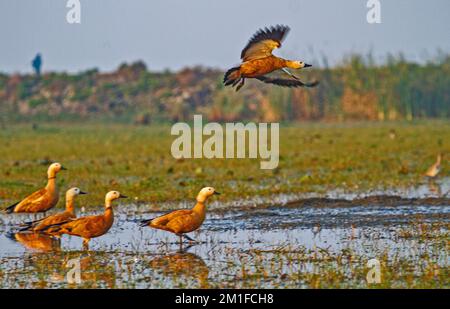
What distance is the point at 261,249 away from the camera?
34.2ft

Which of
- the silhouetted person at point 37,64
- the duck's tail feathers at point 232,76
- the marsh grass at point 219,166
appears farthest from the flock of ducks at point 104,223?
the silhouetted person at point 37,64

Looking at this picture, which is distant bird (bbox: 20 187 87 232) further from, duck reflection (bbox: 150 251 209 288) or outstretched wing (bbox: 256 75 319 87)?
outstretched wing (bbox: 256 75 319 87)

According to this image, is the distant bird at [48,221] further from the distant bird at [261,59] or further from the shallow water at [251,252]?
the distant bird at [261,59]

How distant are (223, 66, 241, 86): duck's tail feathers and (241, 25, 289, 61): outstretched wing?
19 cm

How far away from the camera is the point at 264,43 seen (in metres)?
11.3

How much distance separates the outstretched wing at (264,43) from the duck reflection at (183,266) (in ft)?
8.14

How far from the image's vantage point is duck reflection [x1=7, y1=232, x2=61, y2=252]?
35.5 feet

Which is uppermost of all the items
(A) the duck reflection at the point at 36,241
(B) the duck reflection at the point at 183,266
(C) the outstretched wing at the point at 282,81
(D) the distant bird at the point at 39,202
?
(C) the outstretched wing at the point at 282,81

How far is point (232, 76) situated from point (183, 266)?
263 centimetres

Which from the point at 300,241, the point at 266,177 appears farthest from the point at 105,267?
the point at 266,177

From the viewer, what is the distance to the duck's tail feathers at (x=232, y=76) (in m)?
11.2

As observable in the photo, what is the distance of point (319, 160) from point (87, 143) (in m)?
9.44

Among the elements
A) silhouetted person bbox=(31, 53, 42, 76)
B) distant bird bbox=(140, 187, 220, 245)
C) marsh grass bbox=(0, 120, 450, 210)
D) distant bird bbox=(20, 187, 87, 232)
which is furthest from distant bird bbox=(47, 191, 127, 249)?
silhouetted person bbox=(31, 53, 42, 76)
